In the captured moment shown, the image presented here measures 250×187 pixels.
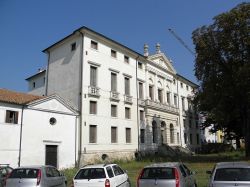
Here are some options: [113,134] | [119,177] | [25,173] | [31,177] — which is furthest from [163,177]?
[113,134]

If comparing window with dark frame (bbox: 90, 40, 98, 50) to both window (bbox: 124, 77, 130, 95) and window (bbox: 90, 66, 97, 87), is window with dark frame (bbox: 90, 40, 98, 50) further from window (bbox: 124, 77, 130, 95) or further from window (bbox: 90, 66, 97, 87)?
window (bbox: 124, 77, 130, 95)

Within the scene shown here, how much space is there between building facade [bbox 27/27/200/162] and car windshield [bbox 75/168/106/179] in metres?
18.1

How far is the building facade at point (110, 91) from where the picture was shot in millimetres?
32969

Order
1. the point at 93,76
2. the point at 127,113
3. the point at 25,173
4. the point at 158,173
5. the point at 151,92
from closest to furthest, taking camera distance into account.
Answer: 1. the point at 158,173
2. the point at 25,173
3. the point at 93,76
4. the point at 127,113
5. the point at 151,92

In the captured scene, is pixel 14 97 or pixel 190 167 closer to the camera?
pixel 190 167

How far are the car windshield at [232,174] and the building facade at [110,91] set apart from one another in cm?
2208

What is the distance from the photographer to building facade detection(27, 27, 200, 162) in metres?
33.0

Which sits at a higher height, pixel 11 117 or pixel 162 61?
pixel 162 61

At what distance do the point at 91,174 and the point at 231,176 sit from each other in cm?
571

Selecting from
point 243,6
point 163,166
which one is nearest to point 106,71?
point 243,6

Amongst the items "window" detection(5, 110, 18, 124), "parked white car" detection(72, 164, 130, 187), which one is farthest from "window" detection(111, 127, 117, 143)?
"parked white car" detection(72, 164, 130, 187)

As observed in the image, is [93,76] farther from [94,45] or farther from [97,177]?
[97,177]

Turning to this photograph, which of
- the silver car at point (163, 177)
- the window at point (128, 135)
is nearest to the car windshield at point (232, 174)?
the silver car at point (163, 177)

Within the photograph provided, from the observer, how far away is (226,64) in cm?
3400
